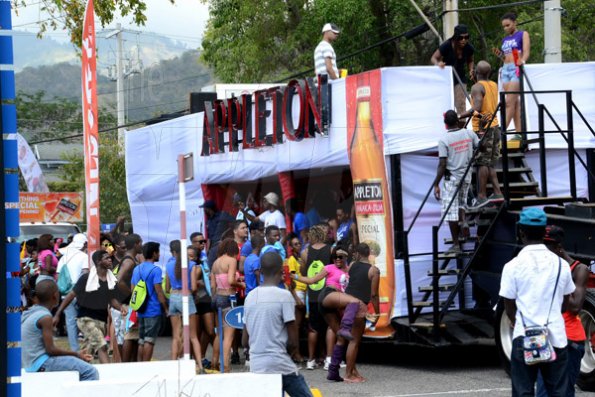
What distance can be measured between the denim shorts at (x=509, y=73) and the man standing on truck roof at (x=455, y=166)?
1310 mm

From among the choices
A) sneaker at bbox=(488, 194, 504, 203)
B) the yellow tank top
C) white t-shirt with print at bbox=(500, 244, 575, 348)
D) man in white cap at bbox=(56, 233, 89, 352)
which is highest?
the yellow tank top

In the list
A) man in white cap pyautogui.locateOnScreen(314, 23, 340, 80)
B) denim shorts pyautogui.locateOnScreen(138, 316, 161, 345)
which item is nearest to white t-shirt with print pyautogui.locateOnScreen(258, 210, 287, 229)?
man in white cap pyautogui.locateOnScreen(314, 23, 340, 80)

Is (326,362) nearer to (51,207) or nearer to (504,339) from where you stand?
(504,339)

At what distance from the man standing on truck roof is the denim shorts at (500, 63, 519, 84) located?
1310 millimetres

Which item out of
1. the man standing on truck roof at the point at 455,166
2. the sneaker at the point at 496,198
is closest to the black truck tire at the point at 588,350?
the sneaker at the point at 496,198

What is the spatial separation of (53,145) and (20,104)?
23.8 meters

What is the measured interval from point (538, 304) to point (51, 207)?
2601 centimetres

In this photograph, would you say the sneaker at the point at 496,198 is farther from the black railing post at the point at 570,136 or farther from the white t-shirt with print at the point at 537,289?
the white t-shirt with print at the point at 537,289

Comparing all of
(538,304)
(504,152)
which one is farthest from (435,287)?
(538,304)

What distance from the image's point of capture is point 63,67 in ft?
301

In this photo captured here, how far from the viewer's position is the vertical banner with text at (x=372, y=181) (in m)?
14.5

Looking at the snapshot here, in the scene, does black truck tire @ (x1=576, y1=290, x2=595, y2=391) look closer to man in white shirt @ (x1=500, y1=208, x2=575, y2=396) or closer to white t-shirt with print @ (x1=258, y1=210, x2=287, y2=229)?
man in white shirt @ (x1=500, y1=208, x2=575, y2=396)

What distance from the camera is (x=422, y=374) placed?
1360 cm

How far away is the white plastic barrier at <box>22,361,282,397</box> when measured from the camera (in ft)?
27.3
